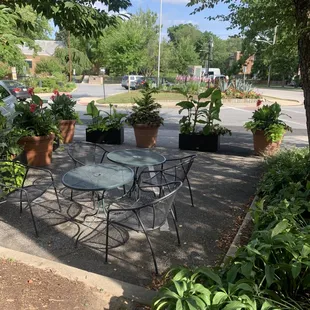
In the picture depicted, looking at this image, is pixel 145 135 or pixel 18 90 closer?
pixel 145 135

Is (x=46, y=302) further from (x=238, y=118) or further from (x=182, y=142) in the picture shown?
(x=238, y=118)

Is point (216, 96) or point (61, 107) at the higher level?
point (216, 96)

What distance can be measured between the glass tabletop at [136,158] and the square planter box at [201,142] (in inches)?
111

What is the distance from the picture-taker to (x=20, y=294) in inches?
96.1

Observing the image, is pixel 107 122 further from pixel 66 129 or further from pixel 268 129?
pixel 268 129

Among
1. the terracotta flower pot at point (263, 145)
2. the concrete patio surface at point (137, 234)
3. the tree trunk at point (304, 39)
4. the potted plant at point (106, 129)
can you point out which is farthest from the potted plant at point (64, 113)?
the tree trunk at point (304, 39)

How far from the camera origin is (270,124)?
6688mm

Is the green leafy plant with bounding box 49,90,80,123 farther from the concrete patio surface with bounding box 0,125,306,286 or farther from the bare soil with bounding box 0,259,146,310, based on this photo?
the bare soil with bounding box 0,259,146,310

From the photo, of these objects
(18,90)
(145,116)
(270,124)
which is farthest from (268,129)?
(18,90)

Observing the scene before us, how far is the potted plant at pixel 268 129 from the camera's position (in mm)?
6586

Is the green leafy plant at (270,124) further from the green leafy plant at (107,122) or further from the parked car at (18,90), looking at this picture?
the parked car at (18,90)

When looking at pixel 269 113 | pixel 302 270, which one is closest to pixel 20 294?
pixel 302 270

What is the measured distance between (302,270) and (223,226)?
1.64 meters

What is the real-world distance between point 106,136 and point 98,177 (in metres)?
4.25
